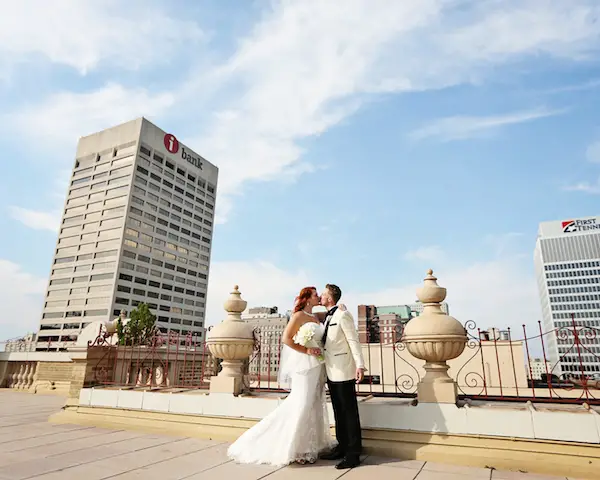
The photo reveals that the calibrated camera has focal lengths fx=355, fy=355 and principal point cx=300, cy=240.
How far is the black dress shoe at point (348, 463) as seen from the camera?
3918 mm

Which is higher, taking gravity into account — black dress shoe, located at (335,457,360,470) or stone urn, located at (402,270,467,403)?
stone urn, located at (402,270,467,403)

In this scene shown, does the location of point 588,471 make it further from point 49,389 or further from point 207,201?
point 207,201

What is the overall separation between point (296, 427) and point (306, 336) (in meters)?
Answer: 1.05

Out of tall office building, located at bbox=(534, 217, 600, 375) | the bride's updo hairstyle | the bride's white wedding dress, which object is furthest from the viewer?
tall office building, located at bbox=(534, 217, 600, 375)

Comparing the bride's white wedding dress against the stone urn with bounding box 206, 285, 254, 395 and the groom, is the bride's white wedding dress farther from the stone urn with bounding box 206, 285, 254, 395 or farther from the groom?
the stone urn with bounding box 206, 285, 254, 395

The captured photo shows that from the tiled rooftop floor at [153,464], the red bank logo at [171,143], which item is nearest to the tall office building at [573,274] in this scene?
the red bank logo at [171,143]

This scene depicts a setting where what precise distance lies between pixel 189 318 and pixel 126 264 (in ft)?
99.7

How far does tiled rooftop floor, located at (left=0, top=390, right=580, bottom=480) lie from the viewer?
12.0ft

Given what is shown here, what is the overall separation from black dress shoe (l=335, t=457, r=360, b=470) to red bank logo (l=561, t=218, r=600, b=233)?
165 meters

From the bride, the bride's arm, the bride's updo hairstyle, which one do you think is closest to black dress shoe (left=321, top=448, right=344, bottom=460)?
the bride

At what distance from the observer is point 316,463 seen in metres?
4.16

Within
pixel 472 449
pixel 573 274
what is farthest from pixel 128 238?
pixel 573 274

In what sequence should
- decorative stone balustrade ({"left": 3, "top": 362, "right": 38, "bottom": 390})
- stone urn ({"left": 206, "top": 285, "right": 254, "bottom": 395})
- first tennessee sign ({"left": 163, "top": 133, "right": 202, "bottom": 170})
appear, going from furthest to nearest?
first tennessee sign ({"left": 163, "top": 133, "right": 202, "bottom": 170}) < decorative stone balustrade ({"left": 3, "top": 362, "right": 38, "bottom": 390}) < stone urn ({"left": 206, "top": 285, "right": 254, "bottom": 395})

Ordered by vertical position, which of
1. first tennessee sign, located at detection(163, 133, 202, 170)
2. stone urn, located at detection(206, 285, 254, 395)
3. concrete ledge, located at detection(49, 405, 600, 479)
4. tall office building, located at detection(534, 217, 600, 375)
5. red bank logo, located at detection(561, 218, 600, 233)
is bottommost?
concrete ledge, located at detection(49, 405, 600, 479)
